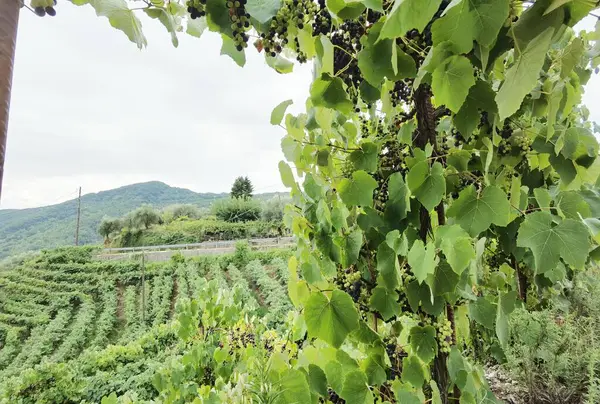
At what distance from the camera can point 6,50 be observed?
326 mm

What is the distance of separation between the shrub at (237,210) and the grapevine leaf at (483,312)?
39.2 m

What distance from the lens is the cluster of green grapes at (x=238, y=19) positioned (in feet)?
2.06

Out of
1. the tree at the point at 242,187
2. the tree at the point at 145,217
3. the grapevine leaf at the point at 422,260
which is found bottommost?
the grapevine leaf at the point at 422,260

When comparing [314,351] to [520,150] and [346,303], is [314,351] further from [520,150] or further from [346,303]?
[520,150]

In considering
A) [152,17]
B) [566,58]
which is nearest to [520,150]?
[566,58]

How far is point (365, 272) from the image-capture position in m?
0.94

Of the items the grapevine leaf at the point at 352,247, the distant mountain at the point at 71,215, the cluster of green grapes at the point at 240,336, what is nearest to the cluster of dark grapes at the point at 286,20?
the grapevine leaf at the point at 352,247

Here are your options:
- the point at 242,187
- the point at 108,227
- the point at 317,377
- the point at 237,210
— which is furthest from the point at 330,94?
the point at 242,187

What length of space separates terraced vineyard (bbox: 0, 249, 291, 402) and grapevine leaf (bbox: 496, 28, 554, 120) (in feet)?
21.7

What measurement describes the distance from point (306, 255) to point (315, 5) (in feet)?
2.05

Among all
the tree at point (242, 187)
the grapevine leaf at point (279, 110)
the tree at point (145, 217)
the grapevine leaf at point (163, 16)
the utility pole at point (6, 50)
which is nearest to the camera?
the utility pole at point (6, 50)

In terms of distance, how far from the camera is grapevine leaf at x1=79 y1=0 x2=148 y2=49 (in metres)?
0.60

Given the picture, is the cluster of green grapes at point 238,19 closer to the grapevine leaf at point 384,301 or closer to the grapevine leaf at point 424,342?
the grapevine leaf at point 384,301

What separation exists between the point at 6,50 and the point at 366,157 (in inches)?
26.4
